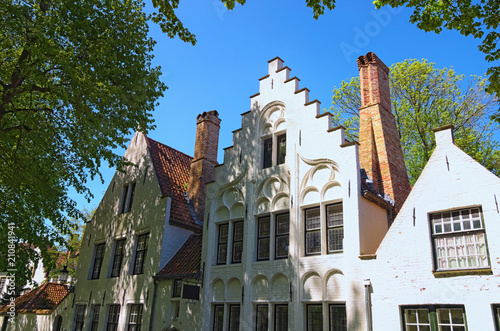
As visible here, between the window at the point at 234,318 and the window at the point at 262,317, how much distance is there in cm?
82

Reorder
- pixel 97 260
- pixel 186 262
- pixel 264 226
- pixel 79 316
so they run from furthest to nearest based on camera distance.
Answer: pixel 97 260
pixel 79 316
pixel 186 262
pixel 264 226

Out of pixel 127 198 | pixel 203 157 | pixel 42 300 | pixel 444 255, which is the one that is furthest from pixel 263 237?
pixel 42 300

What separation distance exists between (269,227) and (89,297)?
1076cm

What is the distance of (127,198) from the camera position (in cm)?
1922

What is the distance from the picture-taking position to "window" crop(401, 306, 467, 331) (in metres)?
8.49

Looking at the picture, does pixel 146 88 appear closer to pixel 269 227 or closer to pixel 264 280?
pixel 269 227

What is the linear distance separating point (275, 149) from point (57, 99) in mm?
7694

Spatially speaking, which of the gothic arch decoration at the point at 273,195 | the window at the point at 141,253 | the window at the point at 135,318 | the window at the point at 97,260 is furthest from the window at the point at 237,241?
the window at the point at 97,260

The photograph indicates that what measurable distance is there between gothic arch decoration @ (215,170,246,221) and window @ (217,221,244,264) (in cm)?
33

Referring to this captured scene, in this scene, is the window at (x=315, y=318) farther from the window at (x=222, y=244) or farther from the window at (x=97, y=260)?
the window at (x=97, y=260)

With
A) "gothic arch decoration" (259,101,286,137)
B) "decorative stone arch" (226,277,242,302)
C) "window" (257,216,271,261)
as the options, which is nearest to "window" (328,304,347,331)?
"window" (257,216,271,261)

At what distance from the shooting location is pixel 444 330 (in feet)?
28.2

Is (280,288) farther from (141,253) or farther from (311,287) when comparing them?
(141,253)

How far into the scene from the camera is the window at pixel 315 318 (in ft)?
35.1
